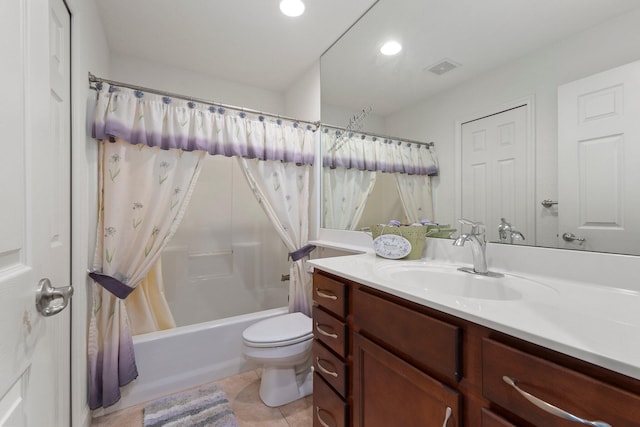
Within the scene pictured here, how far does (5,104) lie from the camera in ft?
1.57

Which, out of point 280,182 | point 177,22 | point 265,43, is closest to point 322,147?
point 280,182

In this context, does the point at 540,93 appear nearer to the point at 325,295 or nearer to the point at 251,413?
the point at 325,295

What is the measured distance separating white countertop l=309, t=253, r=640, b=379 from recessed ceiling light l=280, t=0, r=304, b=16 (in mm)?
1717

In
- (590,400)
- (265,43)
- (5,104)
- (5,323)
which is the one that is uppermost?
(265,43)

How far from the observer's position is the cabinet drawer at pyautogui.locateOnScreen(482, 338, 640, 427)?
44cm

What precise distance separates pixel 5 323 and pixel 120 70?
8.02 feet

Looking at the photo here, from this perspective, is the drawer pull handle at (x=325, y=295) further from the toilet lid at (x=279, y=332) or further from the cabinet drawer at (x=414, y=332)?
the toilet lid at (x=279, y=332)

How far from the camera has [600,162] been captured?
86 centimetres

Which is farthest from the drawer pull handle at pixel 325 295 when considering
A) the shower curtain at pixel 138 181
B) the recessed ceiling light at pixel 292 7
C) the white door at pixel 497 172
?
the recessed ceiling light at pixel 292 7

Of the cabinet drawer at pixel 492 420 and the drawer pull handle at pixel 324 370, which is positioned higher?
the cabinet drawer at pixel 492 420

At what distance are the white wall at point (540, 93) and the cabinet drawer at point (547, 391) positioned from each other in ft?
2.01

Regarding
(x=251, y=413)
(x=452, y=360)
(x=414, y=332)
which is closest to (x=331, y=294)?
(x=414, y=332)

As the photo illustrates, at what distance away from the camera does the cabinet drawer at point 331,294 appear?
1.07m

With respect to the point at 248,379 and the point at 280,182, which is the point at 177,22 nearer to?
the point at 280,182
